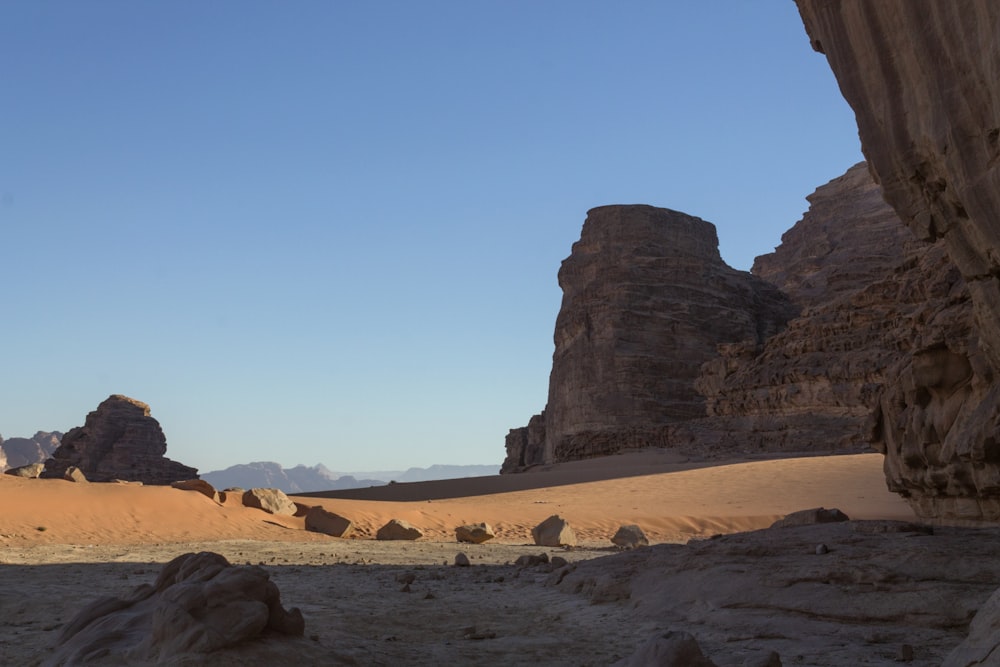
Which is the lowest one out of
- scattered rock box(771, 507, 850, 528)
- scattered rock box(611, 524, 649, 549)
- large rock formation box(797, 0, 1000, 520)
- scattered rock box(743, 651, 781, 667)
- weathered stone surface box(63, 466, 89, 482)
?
scattered rock box(611, 524, 649, 549)

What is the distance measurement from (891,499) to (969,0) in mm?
16925

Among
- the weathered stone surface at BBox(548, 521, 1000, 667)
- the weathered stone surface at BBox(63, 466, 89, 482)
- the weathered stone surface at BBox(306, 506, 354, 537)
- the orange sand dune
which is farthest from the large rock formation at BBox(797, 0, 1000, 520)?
the weathered stone surface at BBox(63, 466, 89, 482)

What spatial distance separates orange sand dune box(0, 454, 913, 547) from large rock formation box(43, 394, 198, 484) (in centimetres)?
4144

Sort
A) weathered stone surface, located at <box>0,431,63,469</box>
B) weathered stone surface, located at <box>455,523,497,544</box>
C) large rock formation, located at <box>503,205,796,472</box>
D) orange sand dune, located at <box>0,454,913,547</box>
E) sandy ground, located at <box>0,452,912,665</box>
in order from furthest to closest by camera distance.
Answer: weathered stone surface, located at <box>0,431,63,469</box> → large rock formation, located at <box>503,205,796,472</box> → weathered stone surface, located at <box>455,523,497,544</box> → orange sand dune, located at <box>0,454,913,547</box> → sandy ground, located at <box>0,452,912,665</box>

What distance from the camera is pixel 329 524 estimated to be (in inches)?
682

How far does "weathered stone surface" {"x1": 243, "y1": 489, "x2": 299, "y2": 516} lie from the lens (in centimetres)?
1825

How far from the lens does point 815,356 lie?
41.8m

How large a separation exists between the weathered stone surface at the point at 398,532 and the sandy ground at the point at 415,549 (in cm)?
38

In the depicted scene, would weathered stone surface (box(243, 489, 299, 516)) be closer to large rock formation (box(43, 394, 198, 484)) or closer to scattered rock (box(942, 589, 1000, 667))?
scattered rock (box(942, 589, 1000, 667))

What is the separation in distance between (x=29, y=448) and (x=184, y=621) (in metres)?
159

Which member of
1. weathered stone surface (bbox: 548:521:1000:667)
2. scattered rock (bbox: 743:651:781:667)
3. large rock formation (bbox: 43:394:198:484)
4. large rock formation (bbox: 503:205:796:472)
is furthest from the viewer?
large rock formation (bbox: 43:394:198:484)

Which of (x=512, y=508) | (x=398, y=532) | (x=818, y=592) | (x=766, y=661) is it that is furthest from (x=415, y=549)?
(x=766, y=661)

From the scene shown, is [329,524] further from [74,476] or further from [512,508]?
[74,476]

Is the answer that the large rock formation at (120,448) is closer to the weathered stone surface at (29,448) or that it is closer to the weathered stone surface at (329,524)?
the weathered stone surface at (329,524)
